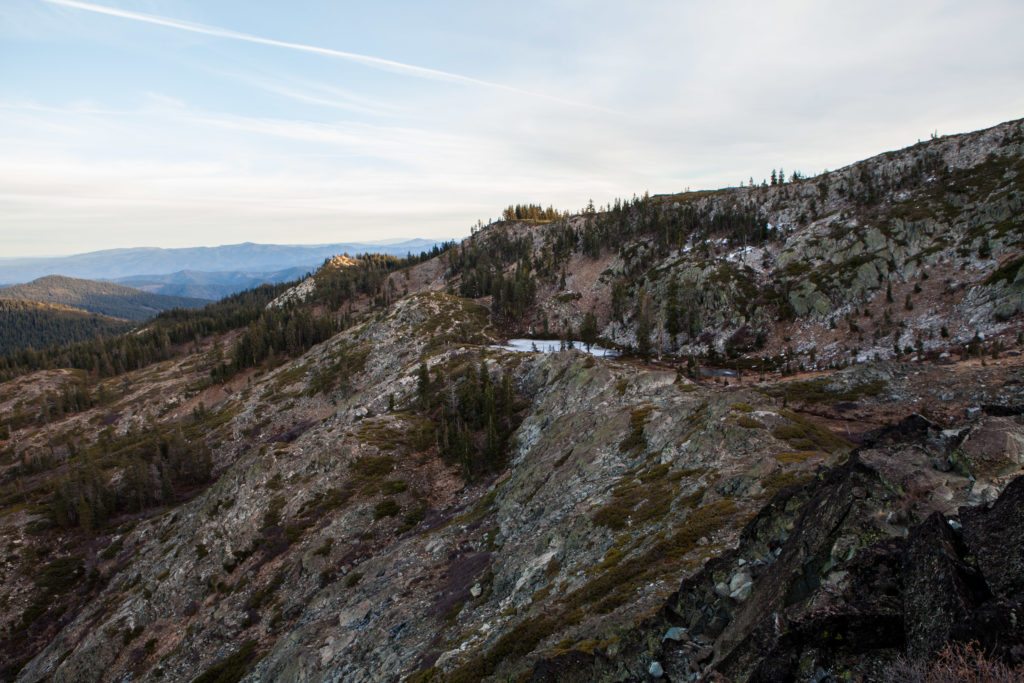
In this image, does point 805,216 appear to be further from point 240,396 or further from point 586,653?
point 240,396

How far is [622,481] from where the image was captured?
3356 centimetres

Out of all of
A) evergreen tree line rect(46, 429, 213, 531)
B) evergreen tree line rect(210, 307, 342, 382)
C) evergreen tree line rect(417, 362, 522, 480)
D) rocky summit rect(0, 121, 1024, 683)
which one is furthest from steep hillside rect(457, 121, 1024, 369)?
evergreen tree line rect(46, 429, 213, 531)

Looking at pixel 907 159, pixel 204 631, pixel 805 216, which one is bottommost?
pixel 204 631

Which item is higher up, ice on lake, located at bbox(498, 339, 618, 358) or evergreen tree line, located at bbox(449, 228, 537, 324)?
evergreen tree line, located at bbox(449, 228, 537, 324)

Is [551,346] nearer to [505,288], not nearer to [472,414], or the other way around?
[505,288]

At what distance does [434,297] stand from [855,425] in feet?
385

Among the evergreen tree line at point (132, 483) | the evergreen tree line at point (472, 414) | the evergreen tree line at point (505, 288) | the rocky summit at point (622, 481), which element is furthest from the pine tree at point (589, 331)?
the evergreen tree line at point (132, 483)

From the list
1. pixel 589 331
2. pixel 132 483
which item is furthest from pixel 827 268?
pixel 132 483

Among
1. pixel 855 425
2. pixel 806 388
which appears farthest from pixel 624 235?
pixel 855 425

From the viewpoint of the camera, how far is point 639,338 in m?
111

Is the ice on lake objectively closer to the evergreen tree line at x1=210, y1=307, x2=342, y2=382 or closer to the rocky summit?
the rocky summit

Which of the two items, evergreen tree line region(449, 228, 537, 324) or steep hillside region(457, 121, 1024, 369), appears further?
evergreen tree line region(449, 228, 537, 324)

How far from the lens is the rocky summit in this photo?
1223cm

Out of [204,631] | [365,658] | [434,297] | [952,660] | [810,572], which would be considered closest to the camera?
[952,660]
